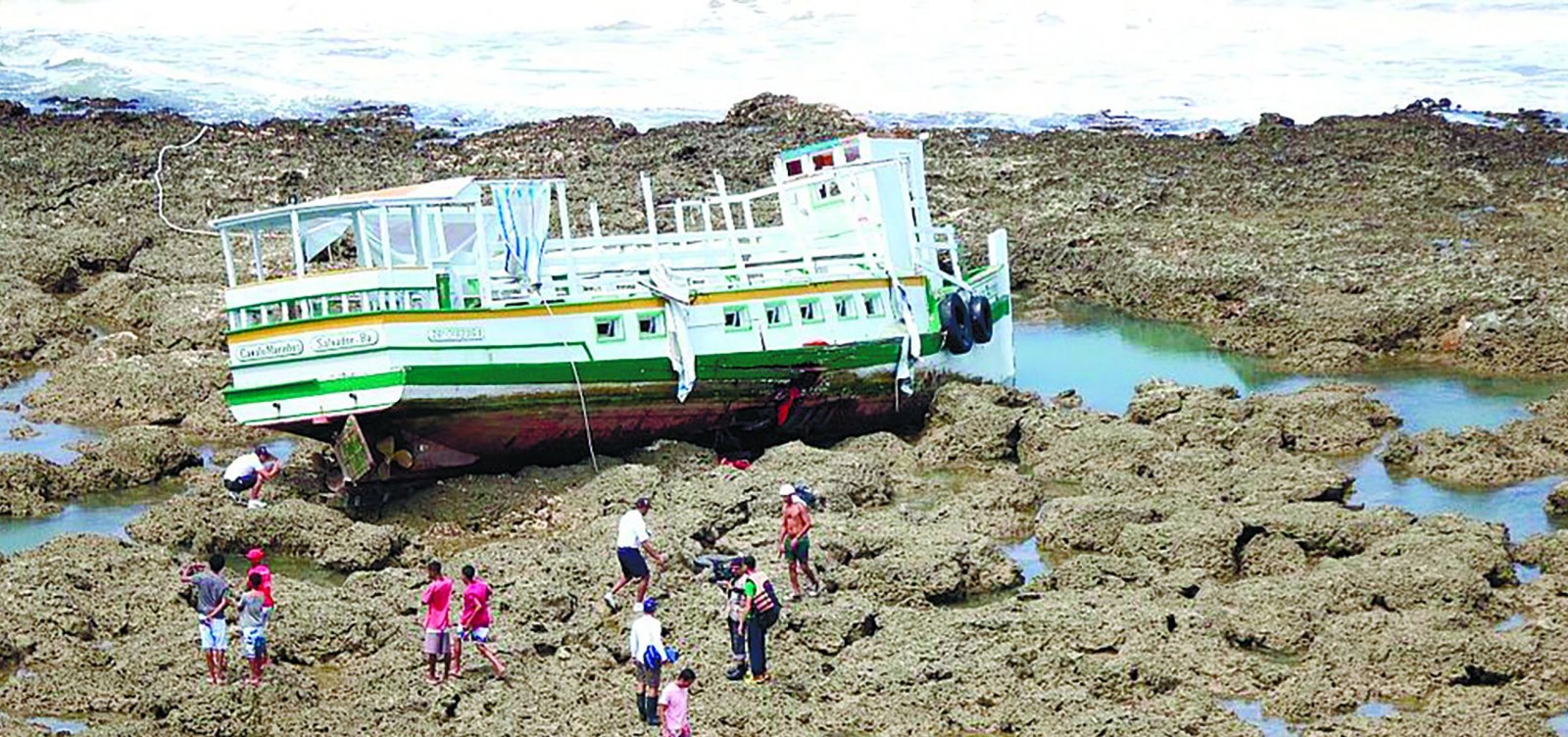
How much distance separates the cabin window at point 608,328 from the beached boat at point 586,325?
0.03 metres

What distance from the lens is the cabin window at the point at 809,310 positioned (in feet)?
93.9

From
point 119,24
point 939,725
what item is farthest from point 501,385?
point 119,24

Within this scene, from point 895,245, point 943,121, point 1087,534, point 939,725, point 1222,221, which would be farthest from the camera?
point 943,121

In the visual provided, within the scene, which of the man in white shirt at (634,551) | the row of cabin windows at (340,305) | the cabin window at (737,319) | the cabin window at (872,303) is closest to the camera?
the man in white shirt at (634,551)

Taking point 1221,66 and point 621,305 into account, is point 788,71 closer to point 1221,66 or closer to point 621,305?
point 1221,66

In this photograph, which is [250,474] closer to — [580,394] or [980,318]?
[580,394]

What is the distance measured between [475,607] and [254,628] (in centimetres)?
197

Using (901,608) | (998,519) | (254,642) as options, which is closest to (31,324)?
(254,642)

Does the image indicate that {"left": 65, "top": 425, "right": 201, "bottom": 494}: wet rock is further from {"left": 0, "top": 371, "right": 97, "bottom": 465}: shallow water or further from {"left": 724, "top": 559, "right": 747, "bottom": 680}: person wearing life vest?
{"left": 724, "top": 559, "right": 747, "bottom": 680}: person wearing life vest

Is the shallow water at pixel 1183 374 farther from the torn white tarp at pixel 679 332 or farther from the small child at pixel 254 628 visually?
the small child at pixel 254 628

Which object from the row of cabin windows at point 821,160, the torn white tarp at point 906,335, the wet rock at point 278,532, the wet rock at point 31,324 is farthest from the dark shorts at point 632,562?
the wet rock at point 31,324

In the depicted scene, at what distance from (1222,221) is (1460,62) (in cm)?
2399

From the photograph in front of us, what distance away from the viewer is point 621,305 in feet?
88.5

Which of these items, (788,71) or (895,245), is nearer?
(895,245)
